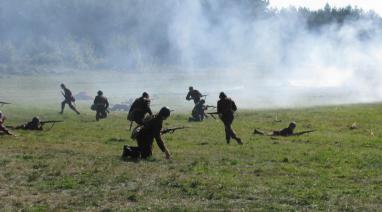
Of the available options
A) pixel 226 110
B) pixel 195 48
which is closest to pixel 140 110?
pixel 226 110

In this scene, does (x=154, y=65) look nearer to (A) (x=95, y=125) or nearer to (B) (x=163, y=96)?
(B) (x=163, y=96)

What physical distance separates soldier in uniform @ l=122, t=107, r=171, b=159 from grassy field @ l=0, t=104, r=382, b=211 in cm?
51

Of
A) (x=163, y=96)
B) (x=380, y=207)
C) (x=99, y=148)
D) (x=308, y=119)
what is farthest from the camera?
(x=163, y=96)

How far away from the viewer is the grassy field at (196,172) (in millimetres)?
13875

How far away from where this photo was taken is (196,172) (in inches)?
701

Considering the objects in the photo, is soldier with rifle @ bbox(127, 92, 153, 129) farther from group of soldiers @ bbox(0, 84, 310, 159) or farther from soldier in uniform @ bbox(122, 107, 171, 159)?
soldier in uniform @ bbox(122, 107, 171, 159)

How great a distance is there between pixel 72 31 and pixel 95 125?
89156 millimetres

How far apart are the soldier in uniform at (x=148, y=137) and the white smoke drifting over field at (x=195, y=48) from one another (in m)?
38.3

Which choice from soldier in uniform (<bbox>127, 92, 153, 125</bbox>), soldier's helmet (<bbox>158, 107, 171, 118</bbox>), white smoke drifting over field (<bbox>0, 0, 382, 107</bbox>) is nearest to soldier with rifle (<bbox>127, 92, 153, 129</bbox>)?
soldier in uniform (<bbox>127, 92, 153, 125</bbox>)

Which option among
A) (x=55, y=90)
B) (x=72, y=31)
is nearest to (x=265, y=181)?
(x=55, y=90)

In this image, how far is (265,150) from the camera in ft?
77.3

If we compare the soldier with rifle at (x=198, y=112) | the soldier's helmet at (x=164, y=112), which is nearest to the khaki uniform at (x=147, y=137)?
the soldier's helmet at (x=164, y=112)

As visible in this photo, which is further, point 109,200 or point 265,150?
point 265,150

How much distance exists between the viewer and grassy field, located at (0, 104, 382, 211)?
1388 centimetres
